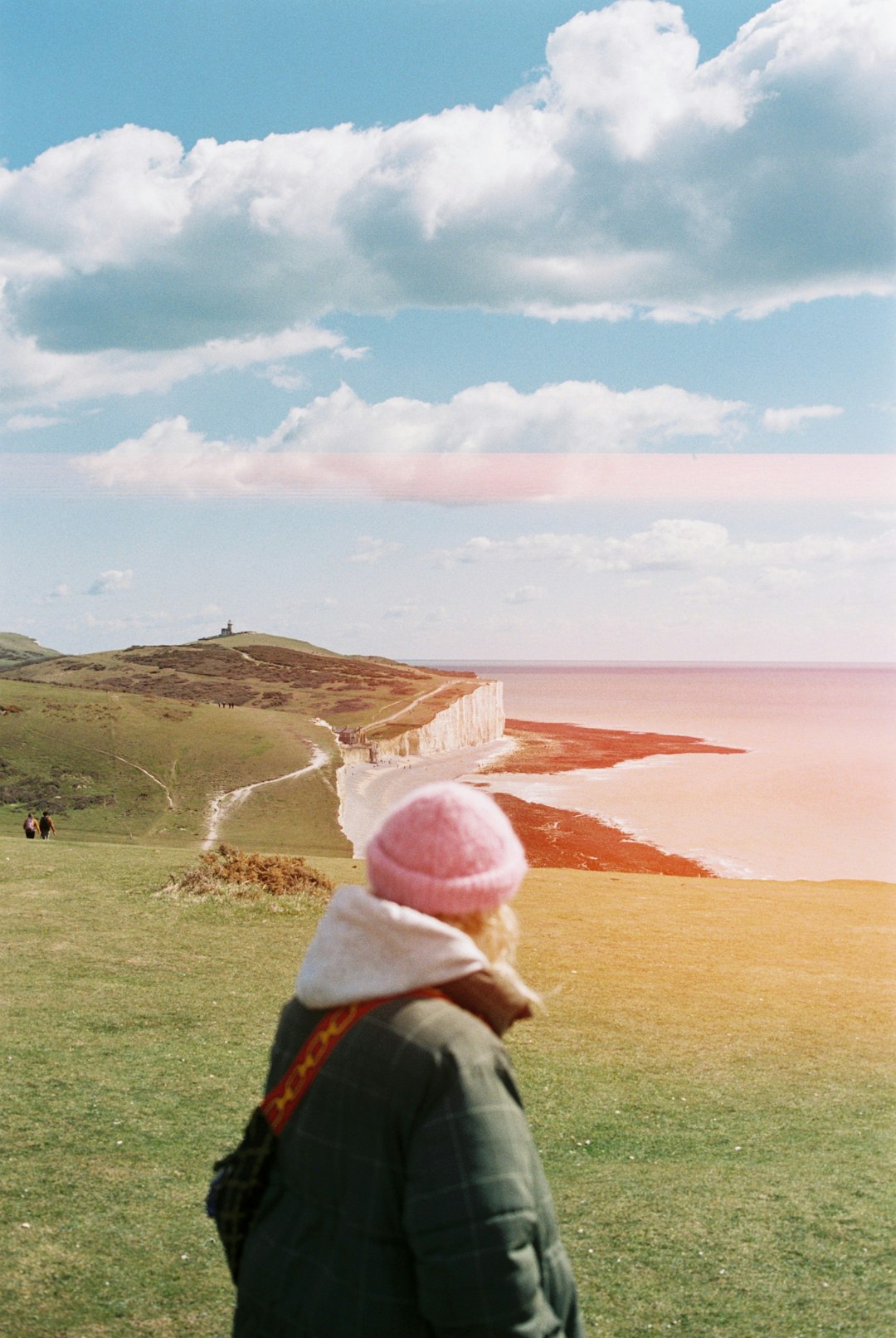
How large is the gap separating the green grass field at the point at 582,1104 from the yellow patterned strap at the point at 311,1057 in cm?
250

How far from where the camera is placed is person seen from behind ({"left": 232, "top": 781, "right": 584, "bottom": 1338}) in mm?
1569

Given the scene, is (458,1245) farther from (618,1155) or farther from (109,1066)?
(109,1066)

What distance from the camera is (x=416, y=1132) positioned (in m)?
1.59

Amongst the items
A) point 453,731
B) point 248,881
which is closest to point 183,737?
point 453,731

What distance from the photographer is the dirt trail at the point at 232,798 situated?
26.1 m

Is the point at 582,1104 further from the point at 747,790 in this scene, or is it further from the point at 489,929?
the point at 747,790

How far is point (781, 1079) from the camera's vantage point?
21.6 ft

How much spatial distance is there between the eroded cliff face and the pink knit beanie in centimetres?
2664

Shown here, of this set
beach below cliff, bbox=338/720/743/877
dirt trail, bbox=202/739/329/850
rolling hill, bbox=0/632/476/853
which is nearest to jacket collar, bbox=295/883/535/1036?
beach below cliff, bbox=338/720/743/877

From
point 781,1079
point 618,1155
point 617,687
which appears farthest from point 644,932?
point 617,687

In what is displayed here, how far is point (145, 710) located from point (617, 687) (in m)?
52.6

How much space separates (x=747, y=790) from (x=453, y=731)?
10.4 m

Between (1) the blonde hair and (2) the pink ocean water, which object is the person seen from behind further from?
(2) the pink ocean water

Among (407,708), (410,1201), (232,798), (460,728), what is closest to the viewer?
(410,1201)
